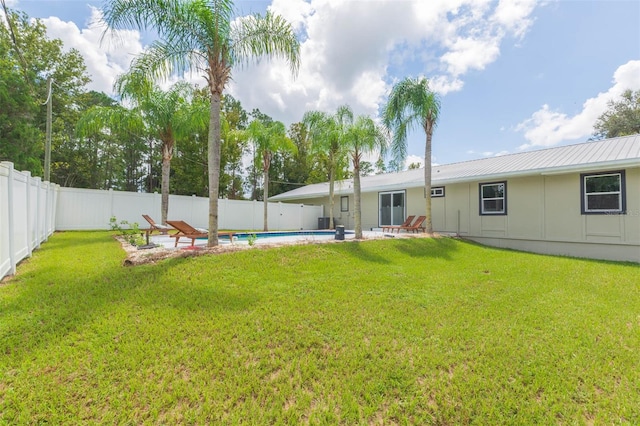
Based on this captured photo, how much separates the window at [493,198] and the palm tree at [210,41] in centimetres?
901

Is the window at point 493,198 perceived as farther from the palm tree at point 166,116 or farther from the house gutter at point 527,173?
the palm tree at point 166,116

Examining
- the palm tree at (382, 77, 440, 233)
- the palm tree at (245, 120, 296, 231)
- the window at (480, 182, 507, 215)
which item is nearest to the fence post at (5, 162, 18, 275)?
the palm tree at (245, 120, 296, 231)

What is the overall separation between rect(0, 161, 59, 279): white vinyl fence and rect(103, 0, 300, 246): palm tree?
9.95 ft

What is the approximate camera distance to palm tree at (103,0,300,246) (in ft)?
20.0

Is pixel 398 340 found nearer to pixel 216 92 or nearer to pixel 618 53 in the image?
pixel 216 92

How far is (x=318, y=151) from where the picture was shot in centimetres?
1174

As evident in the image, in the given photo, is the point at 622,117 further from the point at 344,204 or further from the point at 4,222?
the point at 4,222

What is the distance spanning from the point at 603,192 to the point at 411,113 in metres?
6.60

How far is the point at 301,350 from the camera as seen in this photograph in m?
2.90

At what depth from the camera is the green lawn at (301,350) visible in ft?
7.25

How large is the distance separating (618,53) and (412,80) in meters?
9.21

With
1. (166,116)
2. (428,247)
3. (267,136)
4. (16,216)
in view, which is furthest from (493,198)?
(16,216)

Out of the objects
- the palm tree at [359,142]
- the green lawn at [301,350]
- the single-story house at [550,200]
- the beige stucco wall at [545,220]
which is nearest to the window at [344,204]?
the single-story house at [550,200]

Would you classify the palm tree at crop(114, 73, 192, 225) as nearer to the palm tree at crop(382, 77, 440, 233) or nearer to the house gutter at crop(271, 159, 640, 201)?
the palm tree at crop(382, 77, 440, 233)
